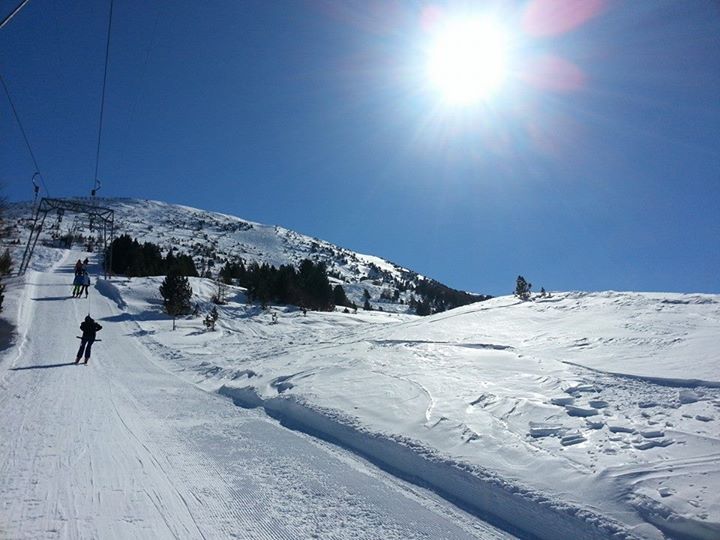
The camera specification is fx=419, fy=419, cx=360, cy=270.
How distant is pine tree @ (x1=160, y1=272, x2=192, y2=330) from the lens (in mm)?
19109

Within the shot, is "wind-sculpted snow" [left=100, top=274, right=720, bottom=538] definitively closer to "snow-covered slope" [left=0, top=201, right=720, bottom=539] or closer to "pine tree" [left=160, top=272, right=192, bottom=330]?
"snow-covered slope" [left=0, top=201, right=720, bottom=539]

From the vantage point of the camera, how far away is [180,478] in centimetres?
450

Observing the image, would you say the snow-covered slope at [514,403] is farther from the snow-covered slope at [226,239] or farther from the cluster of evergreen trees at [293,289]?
the snow-covered slope at [226,239]

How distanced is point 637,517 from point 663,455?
3.26ft

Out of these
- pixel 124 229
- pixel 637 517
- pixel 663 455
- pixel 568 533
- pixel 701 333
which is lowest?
pixel 568 533

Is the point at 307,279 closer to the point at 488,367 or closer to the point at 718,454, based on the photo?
the point at 488,367

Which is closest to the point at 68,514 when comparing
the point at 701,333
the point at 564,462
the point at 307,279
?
the point at 564,462

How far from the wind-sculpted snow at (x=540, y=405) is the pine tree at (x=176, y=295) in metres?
6.65

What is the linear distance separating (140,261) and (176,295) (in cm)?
2163

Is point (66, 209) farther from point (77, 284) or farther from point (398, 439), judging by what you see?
point (398, 439)

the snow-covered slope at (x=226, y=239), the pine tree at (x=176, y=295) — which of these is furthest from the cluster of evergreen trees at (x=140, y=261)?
the snow-covered slope at (x=226, y=239)

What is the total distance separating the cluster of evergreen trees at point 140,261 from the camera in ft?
118

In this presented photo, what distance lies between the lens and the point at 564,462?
438 cm

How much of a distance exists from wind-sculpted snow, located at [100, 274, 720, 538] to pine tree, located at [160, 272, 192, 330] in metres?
6.65
